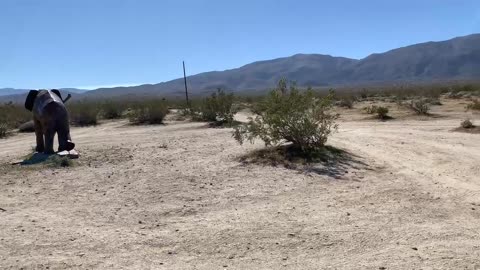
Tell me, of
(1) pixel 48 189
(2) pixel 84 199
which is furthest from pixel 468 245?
(1) pixel 48 189

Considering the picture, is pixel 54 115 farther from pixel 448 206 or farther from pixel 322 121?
pixel 448 206

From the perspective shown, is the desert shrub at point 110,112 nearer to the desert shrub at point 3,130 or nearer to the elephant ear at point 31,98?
the desert shrub at point 3,130

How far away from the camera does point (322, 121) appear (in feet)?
37.2

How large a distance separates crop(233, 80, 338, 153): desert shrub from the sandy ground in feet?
2.66

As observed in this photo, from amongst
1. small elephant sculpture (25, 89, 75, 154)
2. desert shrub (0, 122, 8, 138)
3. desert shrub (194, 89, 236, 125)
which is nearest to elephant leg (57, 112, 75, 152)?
small elephant sculpture (25, 89, 75, 154)

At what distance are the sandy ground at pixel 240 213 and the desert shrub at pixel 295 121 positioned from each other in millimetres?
810

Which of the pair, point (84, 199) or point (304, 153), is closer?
point (84, 199)

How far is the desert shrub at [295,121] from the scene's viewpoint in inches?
435

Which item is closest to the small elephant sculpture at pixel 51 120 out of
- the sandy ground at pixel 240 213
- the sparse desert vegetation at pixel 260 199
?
the sparse desert vegetation at pixel 260 199

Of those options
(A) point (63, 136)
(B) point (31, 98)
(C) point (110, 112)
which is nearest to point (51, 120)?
(A) point (63, 136)

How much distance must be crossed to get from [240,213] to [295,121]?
4.46 meters

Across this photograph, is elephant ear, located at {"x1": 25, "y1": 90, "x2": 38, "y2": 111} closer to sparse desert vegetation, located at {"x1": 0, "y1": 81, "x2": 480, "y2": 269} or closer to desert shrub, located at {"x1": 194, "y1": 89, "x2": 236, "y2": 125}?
sparse desert vegetation, located at {"x1": 0, "y1": 81, "x2": 480, "y2": 269}

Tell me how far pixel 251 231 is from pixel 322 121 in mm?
5502

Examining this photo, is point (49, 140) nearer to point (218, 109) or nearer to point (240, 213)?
point (240, 213)
